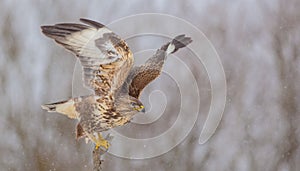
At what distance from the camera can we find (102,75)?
2.18ft

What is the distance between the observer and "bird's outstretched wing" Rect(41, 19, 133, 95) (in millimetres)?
623

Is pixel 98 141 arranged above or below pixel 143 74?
below

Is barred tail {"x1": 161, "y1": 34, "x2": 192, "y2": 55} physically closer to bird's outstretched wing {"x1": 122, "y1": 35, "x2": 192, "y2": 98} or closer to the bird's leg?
bird's outstretched wing {"x1": 122, "y1": 35, "x2": 192, "y2": 98}

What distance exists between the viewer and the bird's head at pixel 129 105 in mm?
627

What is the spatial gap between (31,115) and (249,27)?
723 millimetres

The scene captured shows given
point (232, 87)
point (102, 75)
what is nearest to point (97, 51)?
point (102, 75)

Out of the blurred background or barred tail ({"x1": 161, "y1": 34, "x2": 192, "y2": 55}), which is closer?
barred tail ({"x1": 161, "y1": 34, "x2": 192, "y2": 55})

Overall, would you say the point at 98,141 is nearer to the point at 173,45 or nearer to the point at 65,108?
the point at 65,108

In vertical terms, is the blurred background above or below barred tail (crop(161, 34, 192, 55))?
below

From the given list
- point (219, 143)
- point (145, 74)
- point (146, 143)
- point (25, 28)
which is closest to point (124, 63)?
point (145, 74)

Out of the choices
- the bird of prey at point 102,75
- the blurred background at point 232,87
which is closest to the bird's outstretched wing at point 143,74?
the bird of prey at point 102,75

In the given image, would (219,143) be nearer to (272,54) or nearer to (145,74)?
(272,54)

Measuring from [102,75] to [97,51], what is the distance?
4 cm

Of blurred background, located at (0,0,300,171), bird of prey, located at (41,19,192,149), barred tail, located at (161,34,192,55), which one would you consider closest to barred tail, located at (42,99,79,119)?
bird of prey, located at (41,19,192,149)
